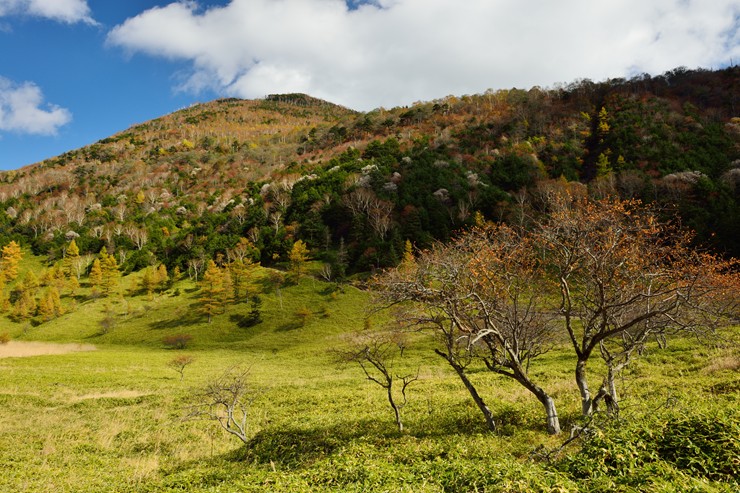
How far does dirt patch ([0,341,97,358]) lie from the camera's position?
176ft

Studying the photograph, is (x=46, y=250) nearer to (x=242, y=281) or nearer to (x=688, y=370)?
(x=242, y=281)

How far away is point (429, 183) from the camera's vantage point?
103m

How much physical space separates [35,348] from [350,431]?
69.4 meters

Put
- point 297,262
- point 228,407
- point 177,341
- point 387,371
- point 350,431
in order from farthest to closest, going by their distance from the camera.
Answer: point 297,262 → point 177,341 → point 387,371 → point 228,407 → point 350,431

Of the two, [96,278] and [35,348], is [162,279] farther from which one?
[35,348]

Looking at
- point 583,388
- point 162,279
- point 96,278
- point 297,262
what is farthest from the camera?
point 96,278

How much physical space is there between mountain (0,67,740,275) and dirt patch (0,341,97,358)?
1452 inches

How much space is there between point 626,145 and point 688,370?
10518 cm

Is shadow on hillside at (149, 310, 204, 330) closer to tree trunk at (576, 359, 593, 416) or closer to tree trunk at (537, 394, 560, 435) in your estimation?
tree trunk at (537, 394, 560, 435)

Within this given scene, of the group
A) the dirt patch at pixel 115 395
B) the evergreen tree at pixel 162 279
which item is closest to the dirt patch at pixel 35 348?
the evergreen tree at pixel 162 279

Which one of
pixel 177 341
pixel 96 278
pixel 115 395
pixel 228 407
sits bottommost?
pixel 177 341

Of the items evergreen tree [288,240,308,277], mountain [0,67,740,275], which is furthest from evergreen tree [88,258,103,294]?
evergreen tree [288,240,308,277]

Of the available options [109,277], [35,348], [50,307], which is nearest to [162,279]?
[109,277]

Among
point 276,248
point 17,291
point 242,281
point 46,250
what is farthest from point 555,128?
point 46,250
